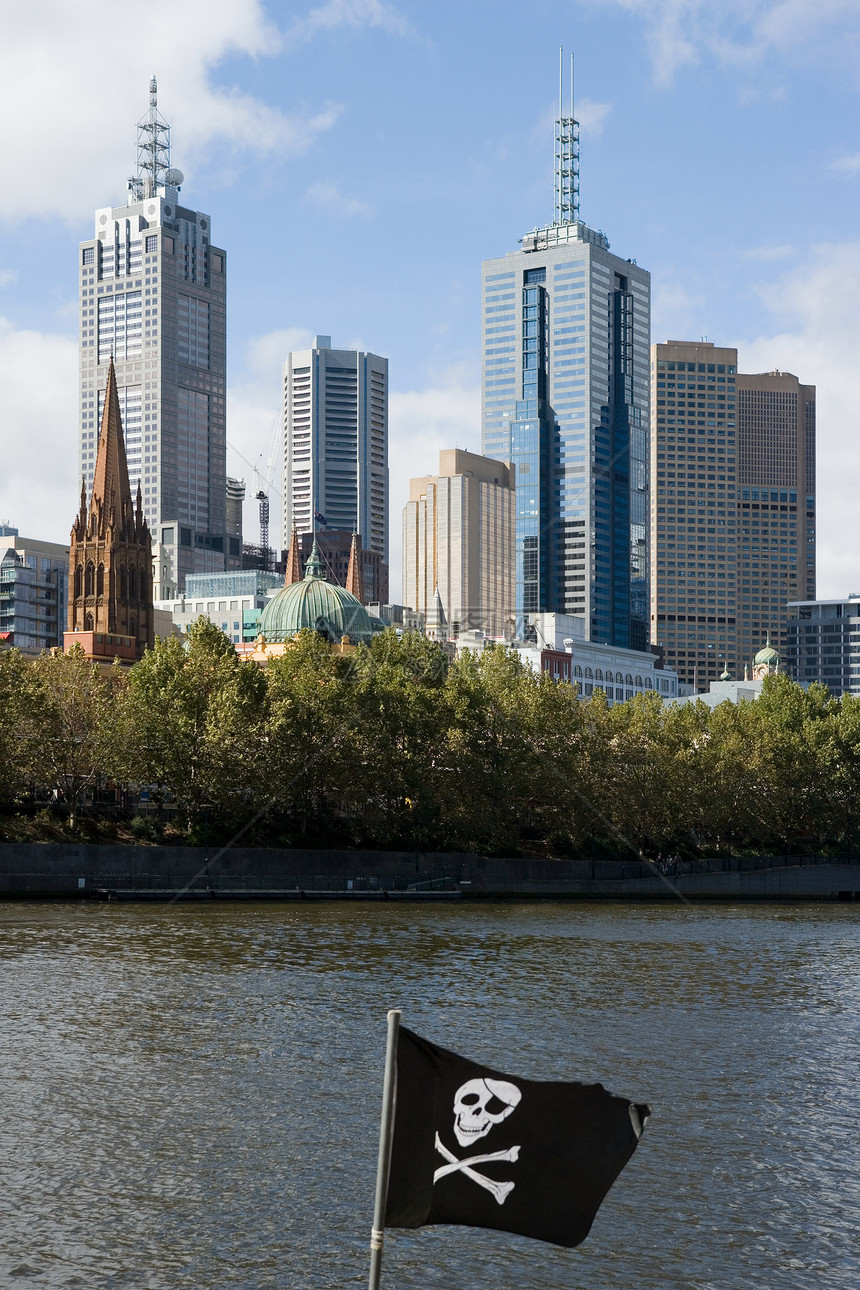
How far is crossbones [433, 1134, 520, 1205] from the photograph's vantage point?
12.8m

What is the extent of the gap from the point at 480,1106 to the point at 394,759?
93.6 meters

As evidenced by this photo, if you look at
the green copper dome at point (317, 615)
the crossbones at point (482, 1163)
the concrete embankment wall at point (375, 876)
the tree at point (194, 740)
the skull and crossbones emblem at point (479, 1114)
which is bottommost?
the concrete embankment wall at point (375, 876)

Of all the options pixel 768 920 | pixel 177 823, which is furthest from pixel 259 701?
pixel 768 920

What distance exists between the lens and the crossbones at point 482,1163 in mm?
12773

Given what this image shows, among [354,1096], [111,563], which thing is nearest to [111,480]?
[111,563]

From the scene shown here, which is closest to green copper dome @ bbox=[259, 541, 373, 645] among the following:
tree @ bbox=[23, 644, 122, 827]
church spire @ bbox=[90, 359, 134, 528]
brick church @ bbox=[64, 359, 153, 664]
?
brick church @ bbox=[64, 359, 153, 664]

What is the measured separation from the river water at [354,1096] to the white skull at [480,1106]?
10.2 metres

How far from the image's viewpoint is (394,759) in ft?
348

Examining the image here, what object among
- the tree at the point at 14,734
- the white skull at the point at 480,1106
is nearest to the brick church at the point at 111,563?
the tree at the point at 14,734

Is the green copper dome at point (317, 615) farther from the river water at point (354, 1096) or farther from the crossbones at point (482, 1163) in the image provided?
the crossbones at point (482, 1163)

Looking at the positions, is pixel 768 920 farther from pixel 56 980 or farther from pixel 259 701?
pixel 56 980

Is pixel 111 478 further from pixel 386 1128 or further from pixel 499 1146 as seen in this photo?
pixel 499 1146

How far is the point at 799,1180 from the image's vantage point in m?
27.7

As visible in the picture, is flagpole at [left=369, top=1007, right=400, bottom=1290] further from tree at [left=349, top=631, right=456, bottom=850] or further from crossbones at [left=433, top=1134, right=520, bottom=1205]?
tree at [left=349, top=631, right=456, bottom=850]
